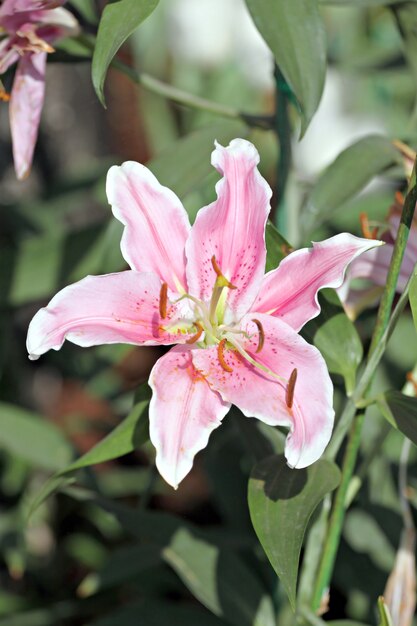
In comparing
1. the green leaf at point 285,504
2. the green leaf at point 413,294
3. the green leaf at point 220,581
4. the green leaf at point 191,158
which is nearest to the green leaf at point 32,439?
the green leaf at point 220,581

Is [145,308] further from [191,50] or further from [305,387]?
[191,50]

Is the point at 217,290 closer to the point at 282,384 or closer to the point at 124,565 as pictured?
the point at 282,384

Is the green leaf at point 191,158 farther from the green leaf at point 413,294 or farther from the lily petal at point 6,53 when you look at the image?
the green leaf at point 413,294

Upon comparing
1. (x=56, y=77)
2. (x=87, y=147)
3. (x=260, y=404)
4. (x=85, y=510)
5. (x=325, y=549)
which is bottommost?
(x=85, y=510)

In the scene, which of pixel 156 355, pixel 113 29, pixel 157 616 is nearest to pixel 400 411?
pixel 113 29

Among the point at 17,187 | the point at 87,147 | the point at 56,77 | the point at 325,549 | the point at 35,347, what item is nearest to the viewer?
the point at 35,347

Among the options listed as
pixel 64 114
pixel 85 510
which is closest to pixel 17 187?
pixel 64 114
